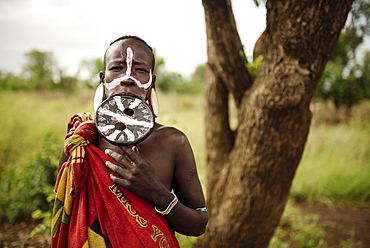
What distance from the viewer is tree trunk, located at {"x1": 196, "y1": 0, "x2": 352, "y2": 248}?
1945 millimetres

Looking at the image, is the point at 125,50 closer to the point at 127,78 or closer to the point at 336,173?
the point at 127,78

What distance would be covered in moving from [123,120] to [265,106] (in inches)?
51.5

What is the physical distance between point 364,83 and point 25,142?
11.0 m

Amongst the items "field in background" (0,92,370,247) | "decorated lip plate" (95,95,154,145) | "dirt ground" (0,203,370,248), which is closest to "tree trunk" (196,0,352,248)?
"field in background" (0,92,370,247)

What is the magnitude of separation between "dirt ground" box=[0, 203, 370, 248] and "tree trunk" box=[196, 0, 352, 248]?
5.70 ft

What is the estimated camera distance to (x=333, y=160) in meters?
5.91

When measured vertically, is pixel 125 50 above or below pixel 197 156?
above

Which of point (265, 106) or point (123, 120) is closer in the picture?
point (123, 120)

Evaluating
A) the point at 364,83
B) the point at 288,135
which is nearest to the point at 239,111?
the point at 288,135

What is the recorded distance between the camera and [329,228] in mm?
4273

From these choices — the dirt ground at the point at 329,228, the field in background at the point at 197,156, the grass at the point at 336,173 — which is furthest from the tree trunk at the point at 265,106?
the grass at the point at 336,173

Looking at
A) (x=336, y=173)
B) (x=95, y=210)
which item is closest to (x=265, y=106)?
(x=95, y=210)

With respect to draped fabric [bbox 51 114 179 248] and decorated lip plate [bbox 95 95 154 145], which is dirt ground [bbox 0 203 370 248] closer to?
draped fabric [bbox 51 114 179 248]

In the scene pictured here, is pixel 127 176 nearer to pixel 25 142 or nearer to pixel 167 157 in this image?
pixel 167 157
